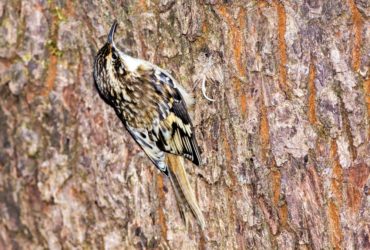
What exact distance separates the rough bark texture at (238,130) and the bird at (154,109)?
0.04 metres

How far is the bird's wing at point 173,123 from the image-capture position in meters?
2.41

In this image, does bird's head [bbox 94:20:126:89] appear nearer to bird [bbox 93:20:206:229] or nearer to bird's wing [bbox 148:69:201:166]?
bird [bbox 93:20:206:229]

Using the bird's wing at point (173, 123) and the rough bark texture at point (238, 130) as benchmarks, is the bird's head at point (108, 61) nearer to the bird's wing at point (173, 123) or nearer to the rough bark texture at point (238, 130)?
the rough bark texture at point (238, 130)

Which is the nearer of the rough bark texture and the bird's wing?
the rough bark texture

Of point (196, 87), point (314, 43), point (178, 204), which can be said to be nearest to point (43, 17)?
point (196, 87)

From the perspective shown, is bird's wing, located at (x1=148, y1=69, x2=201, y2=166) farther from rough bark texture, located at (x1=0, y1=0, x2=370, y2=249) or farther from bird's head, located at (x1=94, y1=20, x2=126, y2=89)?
bird's head, located at (x1=94, y1=20, x2=126, y2=89)

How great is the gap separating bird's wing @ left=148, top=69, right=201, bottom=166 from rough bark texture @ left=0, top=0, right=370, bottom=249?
49 millimetres

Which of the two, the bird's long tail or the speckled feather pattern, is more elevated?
the speckled feather pattern

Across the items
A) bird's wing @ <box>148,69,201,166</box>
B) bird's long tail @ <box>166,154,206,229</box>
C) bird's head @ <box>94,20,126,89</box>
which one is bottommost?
bird's long tail @ <box>166,154,206,229</box>

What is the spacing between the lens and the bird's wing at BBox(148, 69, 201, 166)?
2410 millimetres

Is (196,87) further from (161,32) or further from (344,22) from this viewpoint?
(344,22)

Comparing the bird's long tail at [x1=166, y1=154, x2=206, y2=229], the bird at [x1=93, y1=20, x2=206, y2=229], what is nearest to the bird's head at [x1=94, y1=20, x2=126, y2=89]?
the bird at [x1=93, y1=20, x2=206, y2=229]

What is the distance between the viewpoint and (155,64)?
234 centimetres

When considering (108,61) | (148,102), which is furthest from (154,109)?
(108,61)
